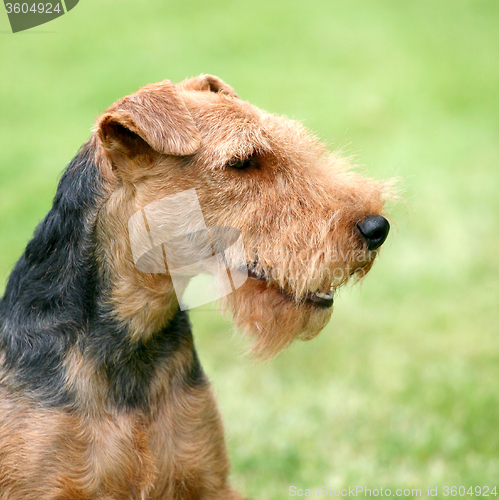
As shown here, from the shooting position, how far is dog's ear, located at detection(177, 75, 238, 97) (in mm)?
3762

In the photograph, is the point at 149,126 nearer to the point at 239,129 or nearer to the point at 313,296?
the point at 239,129

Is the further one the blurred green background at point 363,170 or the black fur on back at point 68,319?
the blurred green background at point 363,170

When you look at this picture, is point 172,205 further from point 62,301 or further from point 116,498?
point 116,498

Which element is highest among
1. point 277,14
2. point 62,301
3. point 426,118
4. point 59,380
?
point 62,301

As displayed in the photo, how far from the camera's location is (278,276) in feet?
10.7

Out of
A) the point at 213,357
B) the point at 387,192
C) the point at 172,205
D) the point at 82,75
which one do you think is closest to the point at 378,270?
the point at 213,357

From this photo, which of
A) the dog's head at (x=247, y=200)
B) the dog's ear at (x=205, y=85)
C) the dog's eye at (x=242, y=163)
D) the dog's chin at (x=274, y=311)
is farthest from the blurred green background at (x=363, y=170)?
the dog's eye at (x=242, y=163)

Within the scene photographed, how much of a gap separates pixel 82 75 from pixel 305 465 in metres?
9.82

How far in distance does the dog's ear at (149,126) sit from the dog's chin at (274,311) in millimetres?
819

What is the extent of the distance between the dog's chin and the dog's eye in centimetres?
59

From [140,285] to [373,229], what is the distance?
1.25m

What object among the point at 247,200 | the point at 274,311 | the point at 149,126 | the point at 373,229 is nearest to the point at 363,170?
the point at 373,229

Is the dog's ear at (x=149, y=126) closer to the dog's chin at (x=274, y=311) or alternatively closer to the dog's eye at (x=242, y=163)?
the dog's eye at (x=242, y=163)

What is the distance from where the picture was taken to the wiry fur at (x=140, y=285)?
10.4ft
